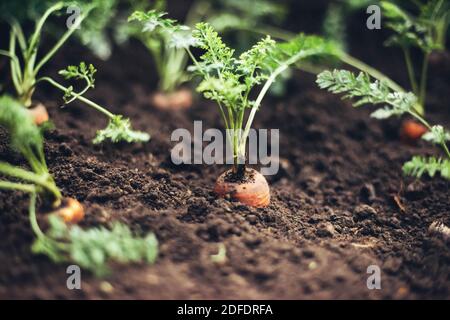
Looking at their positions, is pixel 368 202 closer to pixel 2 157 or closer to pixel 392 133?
pixel 392 133

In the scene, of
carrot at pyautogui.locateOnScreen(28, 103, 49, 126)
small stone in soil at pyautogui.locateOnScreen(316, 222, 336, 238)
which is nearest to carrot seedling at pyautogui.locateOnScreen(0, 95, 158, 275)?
carrot at pyautogui.locateOnScreen(28, 103, 49, 126)

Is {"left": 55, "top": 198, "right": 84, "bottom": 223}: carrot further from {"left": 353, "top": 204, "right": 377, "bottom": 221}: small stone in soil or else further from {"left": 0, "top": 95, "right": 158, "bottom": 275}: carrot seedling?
{"left": 353, "top": 204, "right": 377, "bottom": 221}: small stone in soil

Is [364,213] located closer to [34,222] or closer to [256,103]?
[256,103]

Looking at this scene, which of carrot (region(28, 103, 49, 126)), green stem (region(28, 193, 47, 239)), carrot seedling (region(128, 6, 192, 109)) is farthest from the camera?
carrot seedling (region(128, 6, 192, 109))

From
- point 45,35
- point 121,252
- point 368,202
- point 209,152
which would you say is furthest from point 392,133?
point 45,35

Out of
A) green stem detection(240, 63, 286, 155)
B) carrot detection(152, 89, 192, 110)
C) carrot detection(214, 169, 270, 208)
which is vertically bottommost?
carrot detection(214, 169, 270, 208)

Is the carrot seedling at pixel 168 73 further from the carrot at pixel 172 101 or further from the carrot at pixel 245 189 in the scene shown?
the carrot at pixel 245 189
